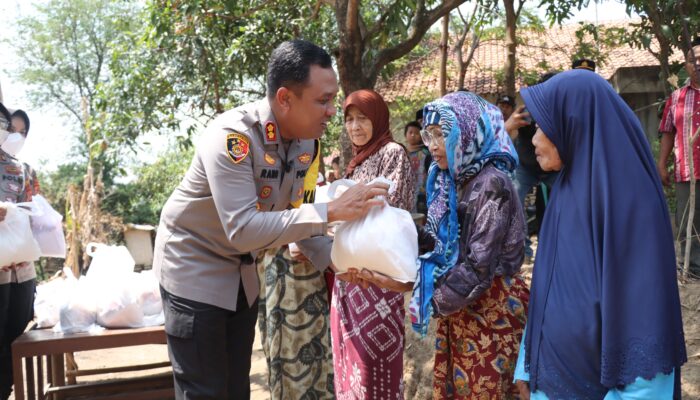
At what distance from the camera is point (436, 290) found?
2150mm

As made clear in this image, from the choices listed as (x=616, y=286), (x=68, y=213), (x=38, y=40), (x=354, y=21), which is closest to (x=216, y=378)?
(x=616, y=286)

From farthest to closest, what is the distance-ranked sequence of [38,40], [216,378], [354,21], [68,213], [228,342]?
[38,40] < [68,213] < [354,21] < [228,342] < [216,378]

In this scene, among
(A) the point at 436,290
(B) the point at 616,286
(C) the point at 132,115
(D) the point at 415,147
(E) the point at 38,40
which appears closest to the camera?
(B) the point at 616,286

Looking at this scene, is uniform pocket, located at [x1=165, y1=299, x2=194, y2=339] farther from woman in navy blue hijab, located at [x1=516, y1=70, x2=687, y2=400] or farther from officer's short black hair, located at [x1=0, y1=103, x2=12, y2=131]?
officer's short black hair, located at [x1=0, y1=103, x2=12, y2=131]

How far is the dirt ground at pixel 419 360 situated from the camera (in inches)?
134

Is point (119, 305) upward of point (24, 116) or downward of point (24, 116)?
downward

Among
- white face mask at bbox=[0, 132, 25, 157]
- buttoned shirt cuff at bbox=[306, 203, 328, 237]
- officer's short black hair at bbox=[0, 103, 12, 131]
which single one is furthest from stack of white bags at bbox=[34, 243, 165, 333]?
buttoned shirt cuff at bbox=[306, 203, 328, 237]

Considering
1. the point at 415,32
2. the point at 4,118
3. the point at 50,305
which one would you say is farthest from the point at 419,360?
the point at 4,118

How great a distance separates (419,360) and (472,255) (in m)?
2.35

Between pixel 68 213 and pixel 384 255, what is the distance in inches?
363

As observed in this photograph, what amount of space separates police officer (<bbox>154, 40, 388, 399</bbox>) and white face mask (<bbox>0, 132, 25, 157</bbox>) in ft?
6.84

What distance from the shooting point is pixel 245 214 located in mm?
2154

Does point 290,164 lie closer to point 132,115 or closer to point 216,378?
point 216,378

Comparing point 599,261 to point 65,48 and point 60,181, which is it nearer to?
point 60,181
